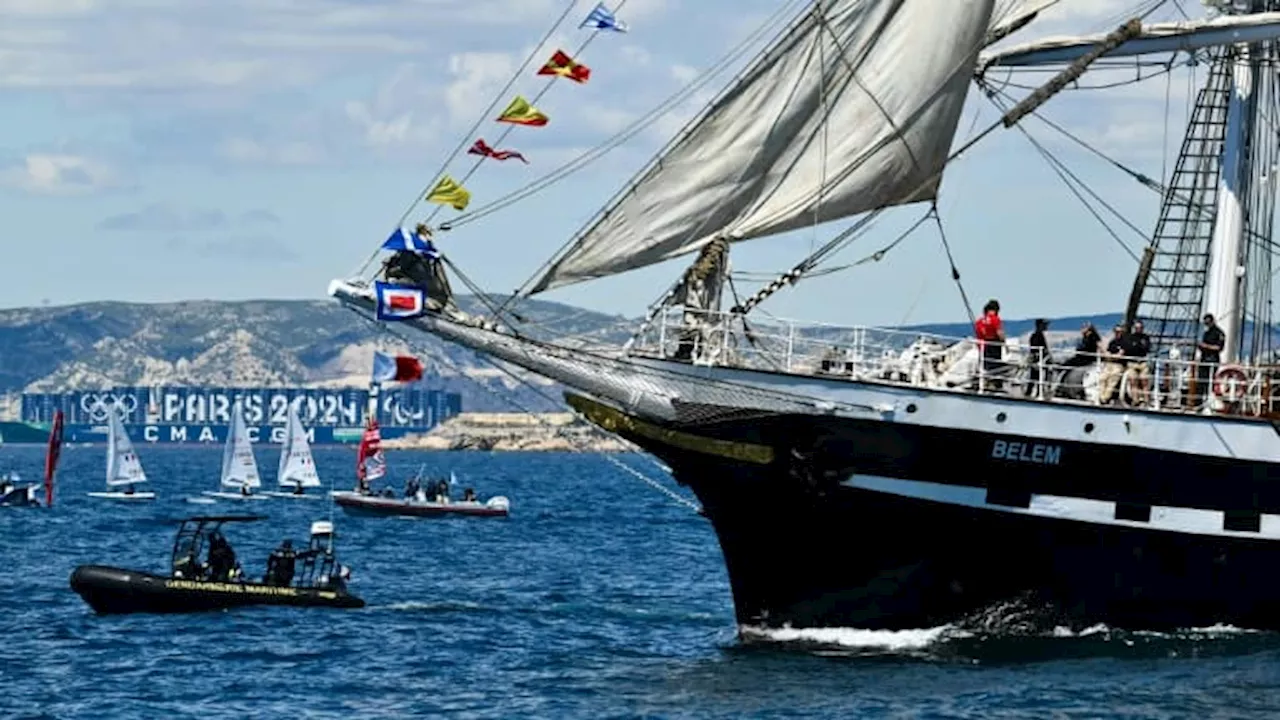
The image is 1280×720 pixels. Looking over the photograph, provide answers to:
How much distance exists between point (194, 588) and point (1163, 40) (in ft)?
60.3

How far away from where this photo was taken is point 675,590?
56.2 m

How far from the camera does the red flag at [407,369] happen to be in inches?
1473

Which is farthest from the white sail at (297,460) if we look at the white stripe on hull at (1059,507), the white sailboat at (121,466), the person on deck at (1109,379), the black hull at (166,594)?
the person on deck at (1109,379)

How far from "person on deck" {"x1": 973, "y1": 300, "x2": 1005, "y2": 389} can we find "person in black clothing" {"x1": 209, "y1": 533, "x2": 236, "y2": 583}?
15.6 m

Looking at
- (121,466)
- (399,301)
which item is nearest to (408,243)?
(399,301)

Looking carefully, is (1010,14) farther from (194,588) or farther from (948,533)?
(194,588)

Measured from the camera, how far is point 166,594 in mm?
48031

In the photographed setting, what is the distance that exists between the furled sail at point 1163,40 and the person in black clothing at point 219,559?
16266 millimetres

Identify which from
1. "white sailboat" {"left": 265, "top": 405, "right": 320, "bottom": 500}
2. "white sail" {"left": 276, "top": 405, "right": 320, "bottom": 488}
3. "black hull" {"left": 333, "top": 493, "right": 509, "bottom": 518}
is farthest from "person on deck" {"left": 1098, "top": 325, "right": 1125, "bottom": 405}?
"white sail" {"left": 276, "top": 405, "right": 320, "bottom": 488}

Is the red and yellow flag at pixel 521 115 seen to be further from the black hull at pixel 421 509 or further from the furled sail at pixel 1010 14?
→ the black hull at pixel 421 509

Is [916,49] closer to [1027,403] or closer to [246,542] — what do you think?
[1027,403]

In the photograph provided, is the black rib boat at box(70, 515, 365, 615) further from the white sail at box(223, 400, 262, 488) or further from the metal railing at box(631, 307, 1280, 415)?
the white sail at box(223, 400, 262, 488)

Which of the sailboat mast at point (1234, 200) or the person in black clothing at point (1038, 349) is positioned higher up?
the sailboat mast at point (1234, 200)

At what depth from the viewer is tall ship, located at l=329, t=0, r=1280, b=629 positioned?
126ft
